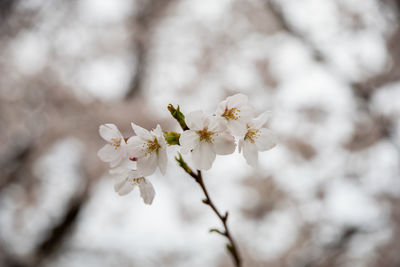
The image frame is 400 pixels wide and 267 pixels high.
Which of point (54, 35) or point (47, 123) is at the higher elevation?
point (54, 35)

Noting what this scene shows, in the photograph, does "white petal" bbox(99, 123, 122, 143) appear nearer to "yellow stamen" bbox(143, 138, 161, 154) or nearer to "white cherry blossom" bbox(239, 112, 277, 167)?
"yellow stamen" bbox(143, 138, 161, 154)

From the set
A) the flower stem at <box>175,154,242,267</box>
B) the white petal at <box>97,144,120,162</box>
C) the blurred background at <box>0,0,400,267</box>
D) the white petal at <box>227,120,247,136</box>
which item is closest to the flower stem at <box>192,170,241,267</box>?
the flower stem at <box>175,154,242,267</box>

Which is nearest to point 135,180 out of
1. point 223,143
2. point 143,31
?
point 223,143

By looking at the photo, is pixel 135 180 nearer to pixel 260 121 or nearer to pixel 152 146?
pixel 152 146

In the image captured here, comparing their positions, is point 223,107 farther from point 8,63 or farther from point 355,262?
point 8,63

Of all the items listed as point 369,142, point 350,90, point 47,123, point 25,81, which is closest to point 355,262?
point 369,142

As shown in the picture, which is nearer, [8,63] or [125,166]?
[125,166]

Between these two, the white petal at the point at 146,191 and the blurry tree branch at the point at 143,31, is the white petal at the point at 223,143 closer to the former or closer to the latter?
the white petal at the point at 146,191
